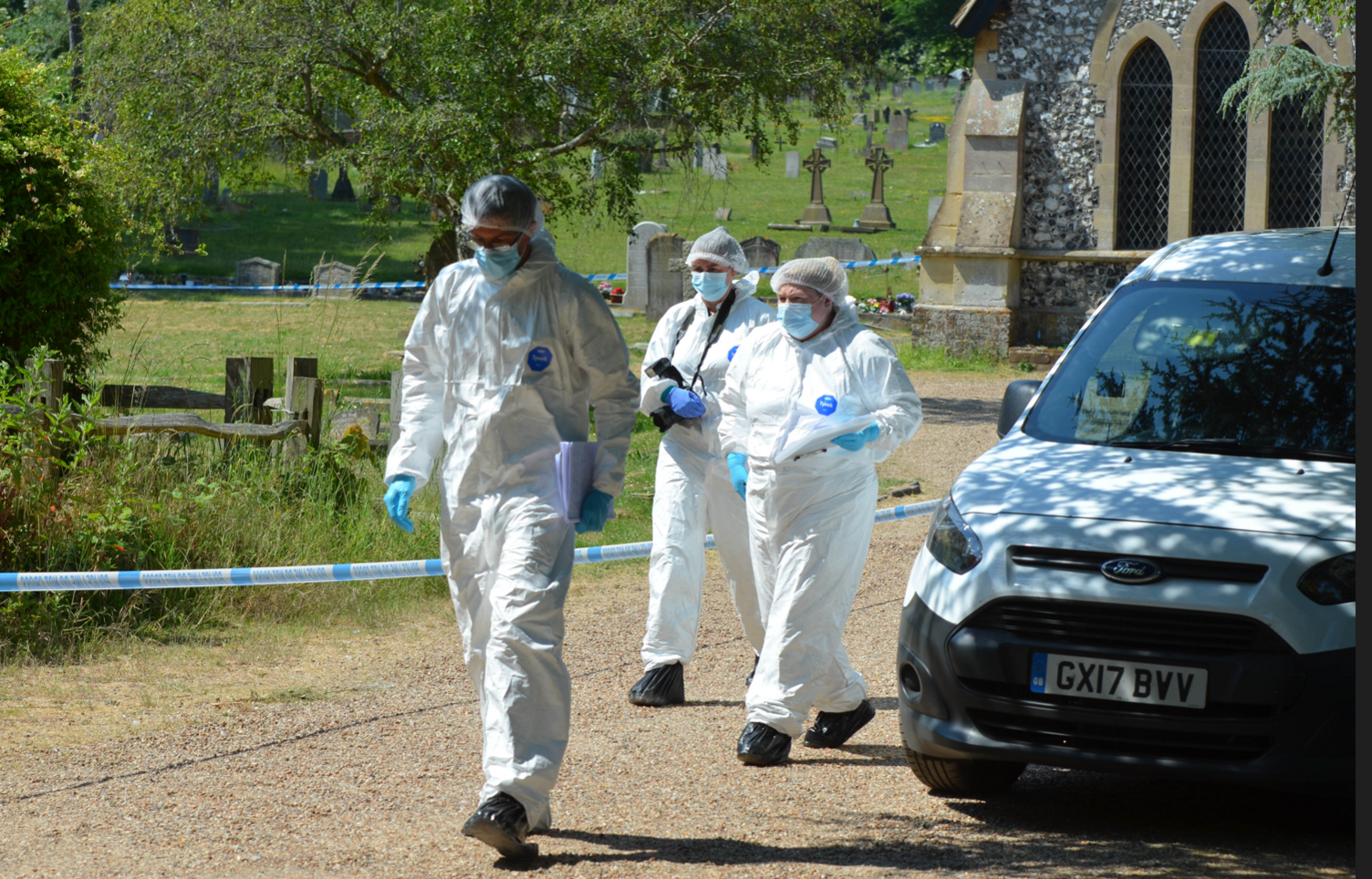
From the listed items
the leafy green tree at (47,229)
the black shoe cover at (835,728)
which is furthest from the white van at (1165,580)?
the leafy green tree at (47,229)

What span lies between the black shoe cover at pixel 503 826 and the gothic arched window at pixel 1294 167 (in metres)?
15.9

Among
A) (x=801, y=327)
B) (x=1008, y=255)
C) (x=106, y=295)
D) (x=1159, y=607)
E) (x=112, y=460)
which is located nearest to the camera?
(x=1159, y=607)

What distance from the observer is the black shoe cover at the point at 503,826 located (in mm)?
3801

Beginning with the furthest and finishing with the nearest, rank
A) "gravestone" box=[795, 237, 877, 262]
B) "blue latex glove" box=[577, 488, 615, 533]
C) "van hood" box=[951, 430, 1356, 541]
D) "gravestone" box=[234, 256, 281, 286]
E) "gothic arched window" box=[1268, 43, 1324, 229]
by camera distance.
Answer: "gravestone" box=[234, 256, 281, 286] → "gravestone" box=[795, 237, 877, 262] → "gothic arched window" box=[1268, 43, 1324, 229] → "blue latex glove" box=[577, 488, 615, 533] → "van hood" box=[951, 430, 1356, 541]

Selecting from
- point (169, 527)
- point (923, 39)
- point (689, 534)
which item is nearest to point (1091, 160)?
point (689, 534)

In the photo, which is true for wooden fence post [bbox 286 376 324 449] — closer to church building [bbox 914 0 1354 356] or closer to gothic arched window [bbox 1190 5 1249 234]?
church building [bbox 914 0 1354 356]

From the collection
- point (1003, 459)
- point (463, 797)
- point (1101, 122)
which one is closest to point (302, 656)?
point (463, 797)

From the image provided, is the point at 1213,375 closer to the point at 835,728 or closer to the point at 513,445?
the point at 835,728

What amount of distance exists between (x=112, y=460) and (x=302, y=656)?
1.51 metres

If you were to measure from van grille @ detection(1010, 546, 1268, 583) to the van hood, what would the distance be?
127mm

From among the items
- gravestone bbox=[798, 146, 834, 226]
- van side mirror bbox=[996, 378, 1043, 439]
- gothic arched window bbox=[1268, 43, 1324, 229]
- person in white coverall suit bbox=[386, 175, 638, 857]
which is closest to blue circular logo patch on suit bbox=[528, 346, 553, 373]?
person in white coverall suit bbox=[386, 175, 638, 857]

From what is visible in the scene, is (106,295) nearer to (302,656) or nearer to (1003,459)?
(302,656)

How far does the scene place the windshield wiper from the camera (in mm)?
4262

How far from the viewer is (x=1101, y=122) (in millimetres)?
17844
